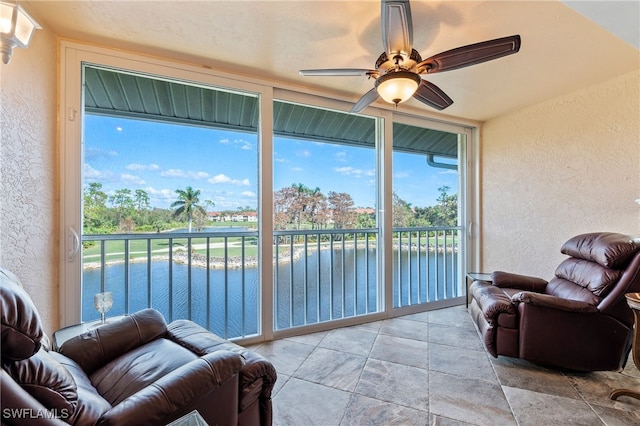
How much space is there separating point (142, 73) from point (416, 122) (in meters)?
2.80

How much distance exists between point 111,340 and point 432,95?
8.05 feet

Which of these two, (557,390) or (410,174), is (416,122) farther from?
(557,390)

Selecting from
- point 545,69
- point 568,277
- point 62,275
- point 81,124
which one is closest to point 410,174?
point 545,69

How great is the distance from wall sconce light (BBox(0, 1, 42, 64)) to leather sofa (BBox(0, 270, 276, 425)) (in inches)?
39.5

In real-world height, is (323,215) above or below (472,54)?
below

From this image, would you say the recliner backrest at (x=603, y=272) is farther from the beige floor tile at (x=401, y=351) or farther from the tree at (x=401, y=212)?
the tree at (x=401, y=212)

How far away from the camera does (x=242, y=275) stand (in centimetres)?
278

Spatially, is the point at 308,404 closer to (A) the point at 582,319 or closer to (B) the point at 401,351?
(B) the point at 401,351

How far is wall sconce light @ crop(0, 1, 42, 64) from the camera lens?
1.24m

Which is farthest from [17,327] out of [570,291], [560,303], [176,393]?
[570,291]


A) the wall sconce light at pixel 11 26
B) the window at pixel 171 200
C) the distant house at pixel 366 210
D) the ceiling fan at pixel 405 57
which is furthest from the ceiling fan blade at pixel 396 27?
the distant house at pixel 366 210

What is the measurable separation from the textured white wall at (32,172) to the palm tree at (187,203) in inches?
30.3

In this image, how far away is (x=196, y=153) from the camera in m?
2.52

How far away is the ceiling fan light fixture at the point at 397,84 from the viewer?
5.43 feet
